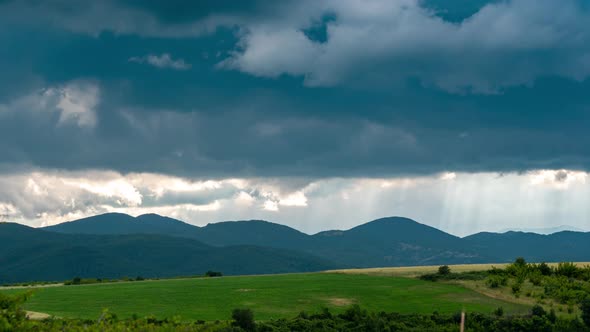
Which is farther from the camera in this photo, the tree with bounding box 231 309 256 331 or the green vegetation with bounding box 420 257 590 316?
the green vegetation with bounding box 420 257 590 316

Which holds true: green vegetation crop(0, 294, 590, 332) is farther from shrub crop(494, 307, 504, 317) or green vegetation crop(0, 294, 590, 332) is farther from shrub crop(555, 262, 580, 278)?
shrub crop(555, 262, 580, 278)

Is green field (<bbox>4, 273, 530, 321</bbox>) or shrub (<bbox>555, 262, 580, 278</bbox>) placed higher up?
shrub (<bbox>555, 262, 580, 278</bbox>)

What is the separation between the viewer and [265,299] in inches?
2672

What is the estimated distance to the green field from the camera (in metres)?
60.9

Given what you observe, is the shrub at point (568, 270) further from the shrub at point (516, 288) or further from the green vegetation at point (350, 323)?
the green vegetation at point (350, 323)

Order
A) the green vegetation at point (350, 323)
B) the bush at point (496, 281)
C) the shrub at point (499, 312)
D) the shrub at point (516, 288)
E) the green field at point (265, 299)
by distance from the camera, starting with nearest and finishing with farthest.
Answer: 1. the green vegetation at point (350, 323)
2. the shrub at point (499, 312)
3. the green field at point (265, 299)
4. the shrub at point (516, 288)
5. the bush at point (496, 281)

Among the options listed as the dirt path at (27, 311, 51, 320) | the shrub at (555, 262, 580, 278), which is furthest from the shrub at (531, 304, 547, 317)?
the dirt path at (27, 311, 51, 320)

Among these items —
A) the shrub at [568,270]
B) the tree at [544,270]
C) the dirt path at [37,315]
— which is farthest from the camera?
the tree at [544,270]

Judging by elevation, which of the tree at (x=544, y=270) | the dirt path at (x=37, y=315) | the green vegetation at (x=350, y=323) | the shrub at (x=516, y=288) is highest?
the tree at (x=544, y=270)

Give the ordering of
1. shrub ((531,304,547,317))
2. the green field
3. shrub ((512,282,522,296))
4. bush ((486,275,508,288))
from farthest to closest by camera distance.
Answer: bush ((486,275,508,288))
shrub ((512,282,522,296))
the green field
shrub ((531,304,547,317))

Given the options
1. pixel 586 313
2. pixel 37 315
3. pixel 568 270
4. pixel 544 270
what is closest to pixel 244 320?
pixel 37 315

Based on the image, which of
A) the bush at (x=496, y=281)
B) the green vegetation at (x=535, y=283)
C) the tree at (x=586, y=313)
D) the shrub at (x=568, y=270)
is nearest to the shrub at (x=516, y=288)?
the green vegetation at (x=535, y=283)

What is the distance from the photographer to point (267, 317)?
5819cm

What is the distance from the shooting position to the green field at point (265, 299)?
60.9m
